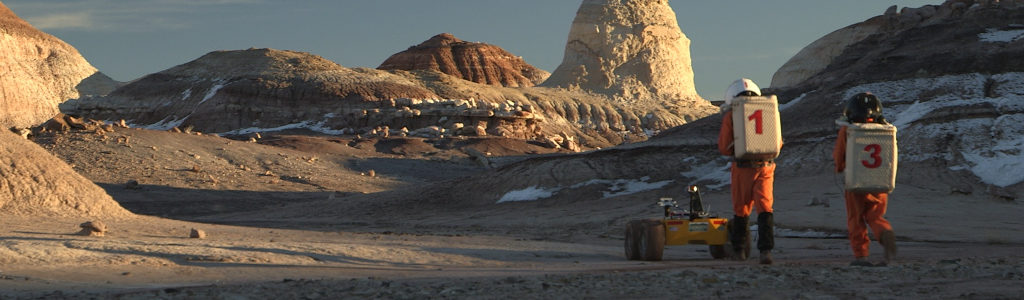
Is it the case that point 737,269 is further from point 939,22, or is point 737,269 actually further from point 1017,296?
point 939,22

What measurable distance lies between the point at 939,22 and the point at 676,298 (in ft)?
98.5

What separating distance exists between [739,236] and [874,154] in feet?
4.94

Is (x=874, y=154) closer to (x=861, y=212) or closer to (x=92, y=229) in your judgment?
(x=861, y=212)

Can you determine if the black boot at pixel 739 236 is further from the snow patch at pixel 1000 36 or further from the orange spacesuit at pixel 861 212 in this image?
the snow patch at pixel 1000 36

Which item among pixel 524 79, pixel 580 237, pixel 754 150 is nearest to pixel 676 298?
pixel 754 150

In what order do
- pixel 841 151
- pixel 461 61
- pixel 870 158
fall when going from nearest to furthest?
1. pixel 870 158
2. pixel 841 151
3. pixel 461 61

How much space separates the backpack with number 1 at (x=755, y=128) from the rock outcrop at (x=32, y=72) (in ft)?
295

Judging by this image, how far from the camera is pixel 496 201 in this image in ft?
84.3

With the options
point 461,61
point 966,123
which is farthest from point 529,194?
point 461,61

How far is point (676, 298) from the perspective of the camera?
645cm

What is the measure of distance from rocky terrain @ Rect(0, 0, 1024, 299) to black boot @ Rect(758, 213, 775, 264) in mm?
206

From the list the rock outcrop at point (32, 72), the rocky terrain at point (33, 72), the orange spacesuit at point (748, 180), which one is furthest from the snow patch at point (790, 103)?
the rock outcrop at point (32, 72)

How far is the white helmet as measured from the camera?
9.77 meters

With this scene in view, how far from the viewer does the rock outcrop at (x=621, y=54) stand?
3049 inches
